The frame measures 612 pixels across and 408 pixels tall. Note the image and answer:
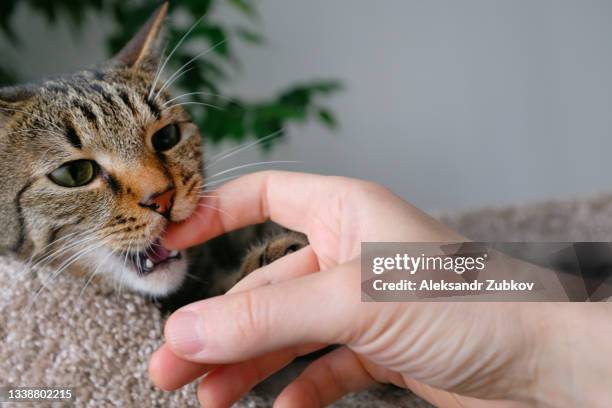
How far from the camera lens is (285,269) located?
68cm

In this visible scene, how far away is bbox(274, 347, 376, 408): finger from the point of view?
688 millimetres

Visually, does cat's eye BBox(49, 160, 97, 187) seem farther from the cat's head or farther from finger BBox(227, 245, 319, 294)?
finger BBox(227, 245, 319, 294)

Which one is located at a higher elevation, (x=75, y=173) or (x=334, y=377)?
(x=75, y=173)

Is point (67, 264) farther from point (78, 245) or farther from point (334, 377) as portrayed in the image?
point (334, 377)

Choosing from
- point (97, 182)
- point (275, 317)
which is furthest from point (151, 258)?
point (275, 317)

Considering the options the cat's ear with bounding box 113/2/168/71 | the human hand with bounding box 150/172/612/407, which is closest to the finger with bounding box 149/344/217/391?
the human hand with bounding box 150/172/612/407

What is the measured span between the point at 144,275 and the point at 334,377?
288 mm

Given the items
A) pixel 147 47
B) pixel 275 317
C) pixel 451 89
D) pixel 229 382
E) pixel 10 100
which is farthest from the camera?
pixel 451 89

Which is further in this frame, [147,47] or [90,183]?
[147,47]

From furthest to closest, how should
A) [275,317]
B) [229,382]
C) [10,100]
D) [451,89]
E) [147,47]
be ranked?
[451,89]
[147,47]
[10,100]
[229,382]
[275,317]

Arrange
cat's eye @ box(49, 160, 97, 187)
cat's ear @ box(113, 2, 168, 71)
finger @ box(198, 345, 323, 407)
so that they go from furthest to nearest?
cat's ear @ box(113, 2, 168, 71)
cat's eye @ box(49, 160, 97, 187)
finger @ box(198, 345, 323, 407)

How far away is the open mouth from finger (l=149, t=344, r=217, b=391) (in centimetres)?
22

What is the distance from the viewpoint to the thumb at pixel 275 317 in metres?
0.48

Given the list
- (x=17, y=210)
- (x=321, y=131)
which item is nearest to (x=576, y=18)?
(x=321, y=131)
